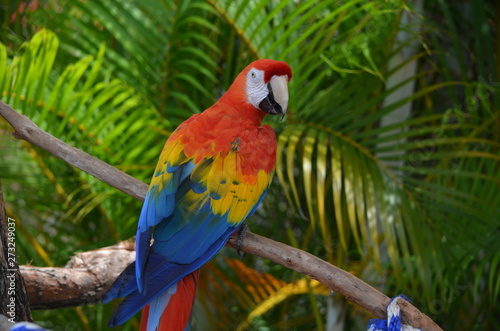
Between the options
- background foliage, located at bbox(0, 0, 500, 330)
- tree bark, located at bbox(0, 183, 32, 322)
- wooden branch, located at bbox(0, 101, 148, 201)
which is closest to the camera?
tree bark, located at bbox(0, 183, 32, 322)

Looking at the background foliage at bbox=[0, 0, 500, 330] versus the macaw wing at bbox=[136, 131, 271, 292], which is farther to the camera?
the background foliage at bbox=[0, 0, 500, 330]

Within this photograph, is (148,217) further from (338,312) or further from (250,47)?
(338,312)

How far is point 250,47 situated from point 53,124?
41 centimetres

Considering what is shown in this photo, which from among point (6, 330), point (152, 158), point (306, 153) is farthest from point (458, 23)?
point (6, 330)

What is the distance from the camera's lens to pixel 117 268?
930 millimetres

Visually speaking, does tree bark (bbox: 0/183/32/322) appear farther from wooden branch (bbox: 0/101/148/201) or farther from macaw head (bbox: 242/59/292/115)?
macaw head (bbox: 242/59/292/115)

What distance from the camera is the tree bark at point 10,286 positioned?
24.5 inches

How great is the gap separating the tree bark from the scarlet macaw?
9 cm

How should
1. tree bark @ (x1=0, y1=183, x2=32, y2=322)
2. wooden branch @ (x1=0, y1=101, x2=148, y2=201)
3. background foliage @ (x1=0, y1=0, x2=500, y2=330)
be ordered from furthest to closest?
background foliage @ (x1=0, y1=0, x2=500, y2=330), wooden branch @ (x1=0, y1=101, x2=148, y2=201), tree bark @ (x1=0, y1=183, x2=32, y2=322)

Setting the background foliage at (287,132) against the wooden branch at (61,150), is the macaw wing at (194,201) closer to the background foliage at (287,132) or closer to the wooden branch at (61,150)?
the wooden branch at (61,150)

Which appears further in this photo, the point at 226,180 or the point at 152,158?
the point at 152,158

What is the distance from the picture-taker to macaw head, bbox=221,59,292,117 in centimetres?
83

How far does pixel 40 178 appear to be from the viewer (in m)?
1.28

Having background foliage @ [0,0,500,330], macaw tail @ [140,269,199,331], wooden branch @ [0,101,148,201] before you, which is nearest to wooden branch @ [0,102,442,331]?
wooden branch @ [0,101,148,201]
